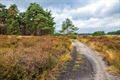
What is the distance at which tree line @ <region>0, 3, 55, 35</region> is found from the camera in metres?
83.1

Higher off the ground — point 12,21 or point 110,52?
point 12,21

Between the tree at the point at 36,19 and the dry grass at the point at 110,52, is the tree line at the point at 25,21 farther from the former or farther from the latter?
the dry grass at the point at 110,52

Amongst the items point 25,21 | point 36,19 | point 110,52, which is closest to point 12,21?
point 25,21

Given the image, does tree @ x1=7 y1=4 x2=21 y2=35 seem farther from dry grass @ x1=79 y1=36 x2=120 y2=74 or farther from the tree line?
dry grass @ x1=79 y1=36 x2=120 y2=74

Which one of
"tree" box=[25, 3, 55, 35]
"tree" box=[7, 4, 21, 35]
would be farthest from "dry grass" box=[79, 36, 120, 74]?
"tree" box=[7, 4, 21, 35]

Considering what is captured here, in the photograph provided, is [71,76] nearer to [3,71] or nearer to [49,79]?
[49,79]

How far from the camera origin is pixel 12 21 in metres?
84.1

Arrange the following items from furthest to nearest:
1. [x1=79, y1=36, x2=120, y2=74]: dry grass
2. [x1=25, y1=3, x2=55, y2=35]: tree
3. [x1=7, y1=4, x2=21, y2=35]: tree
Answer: [x1=25, y1=3, x2=55, y2=35]: tree
[x1=7, y1=4, x2=21, y2=35]: tree
[x1=79, y1=36, x2=120, y2=74]: dry grass

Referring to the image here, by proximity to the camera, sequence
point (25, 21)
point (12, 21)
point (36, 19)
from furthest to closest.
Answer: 1. point (25, 21)
2. point (12, 21)
3. point (36, 19)

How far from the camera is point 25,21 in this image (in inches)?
3408

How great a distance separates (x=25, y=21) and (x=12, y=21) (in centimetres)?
435

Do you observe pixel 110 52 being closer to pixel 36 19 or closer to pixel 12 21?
pixel 36 19

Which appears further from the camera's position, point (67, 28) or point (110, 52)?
point (67, 28)

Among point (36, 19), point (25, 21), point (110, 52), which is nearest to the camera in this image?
point (110, 52)
